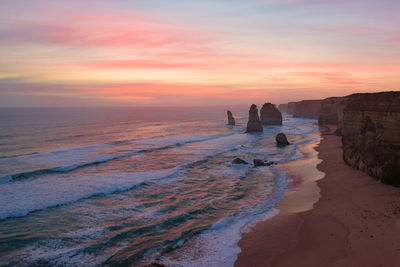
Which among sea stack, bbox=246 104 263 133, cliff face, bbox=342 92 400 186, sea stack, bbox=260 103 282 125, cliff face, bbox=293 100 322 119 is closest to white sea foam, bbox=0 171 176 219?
cliff face, bbox=342 92 400 186

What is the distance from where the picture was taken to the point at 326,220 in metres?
14.2

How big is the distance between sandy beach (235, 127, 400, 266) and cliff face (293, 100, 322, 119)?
109m

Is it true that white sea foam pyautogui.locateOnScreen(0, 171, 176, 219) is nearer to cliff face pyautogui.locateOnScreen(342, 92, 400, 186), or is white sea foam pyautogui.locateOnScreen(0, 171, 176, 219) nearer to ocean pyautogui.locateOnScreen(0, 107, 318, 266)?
ocean pyautogui.locateOnScreen(0, 107, 318, 266)

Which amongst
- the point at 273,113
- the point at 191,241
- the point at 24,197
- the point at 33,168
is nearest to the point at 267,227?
the point at 191,241

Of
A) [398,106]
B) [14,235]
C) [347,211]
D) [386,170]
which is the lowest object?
[14,235]

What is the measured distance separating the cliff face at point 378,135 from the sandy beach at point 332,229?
1.01 meters

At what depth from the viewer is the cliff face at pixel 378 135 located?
17.8 meters

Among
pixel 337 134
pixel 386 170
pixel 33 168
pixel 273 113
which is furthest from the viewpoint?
pixel 273 113

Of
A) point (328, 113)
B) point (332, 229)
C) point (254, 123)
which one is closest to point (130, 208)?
point (332, 229)

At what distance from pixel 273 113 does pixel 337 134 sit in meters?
34.2

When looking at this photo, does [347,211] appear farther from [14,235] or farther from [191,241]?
[14,235]

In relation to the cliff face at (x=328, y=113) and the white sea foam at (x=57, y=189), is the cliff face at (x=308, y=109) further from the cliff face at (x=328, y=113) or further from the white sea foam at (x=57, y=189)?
the white sea foam at (x=57, y=189)

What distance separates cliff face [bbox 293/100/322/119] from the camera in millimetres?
121744

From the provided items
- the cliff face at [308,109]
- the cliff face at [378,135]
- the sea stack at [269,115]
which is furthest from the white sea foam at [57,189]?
the cliff face at [308,109]
